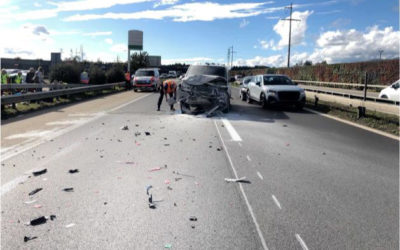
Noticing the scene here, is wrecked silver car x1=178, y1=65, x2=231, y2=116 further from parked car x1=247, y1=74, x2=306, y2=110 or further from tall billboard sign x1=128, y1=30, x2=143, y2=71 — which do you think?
tall billboard sign x1=128, y1=30, x2=143, y2=71

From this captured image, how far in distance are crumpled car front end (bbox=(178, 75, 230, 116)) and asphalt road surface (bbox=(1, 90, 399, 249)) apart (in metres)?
5.35

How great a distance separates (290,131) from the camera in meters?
11.4

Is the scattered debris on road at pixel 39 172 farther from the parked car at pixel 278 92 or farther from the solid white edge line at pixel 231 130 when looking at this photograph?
the parked car at pixel 278 92

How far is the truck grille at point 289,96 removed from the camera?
1755 cm

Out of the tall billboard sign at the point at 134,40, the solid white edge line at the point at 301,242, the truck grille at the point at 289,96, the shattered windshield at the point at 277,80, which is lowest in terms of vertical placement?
the solid white edge line at the point at 301,242

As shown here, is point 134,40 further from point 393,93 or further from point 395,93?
point 395,93

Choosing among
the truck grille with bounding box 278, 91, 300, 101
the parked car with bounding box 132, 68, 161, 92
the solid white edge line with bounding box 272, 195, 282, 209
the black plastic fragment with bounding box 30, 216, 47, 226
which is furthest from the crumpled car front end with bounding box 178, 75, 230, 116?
the parked car with bounding box 132, 68, 161, 92

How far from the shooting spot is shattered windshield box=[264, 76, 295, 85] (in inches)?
755

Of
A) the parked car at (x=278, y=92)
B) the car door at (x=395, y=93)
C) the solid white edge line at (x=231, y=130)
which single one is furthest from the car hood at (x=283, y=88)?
the solid white edge line at (x=231, y=130)

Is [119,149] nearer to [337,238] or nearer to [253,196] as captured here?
[253,196]

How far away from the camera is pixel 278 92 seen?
17609 millimetres

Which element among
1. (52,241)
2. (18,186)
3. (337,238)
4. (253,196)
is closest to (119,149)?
(18,186)

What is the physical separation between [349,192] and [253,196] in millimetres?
1460

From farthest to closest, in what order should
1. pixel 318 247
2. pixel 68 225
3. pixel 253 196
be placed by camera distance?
pixel 253 196, pixel 68 225, pixel 318 247
